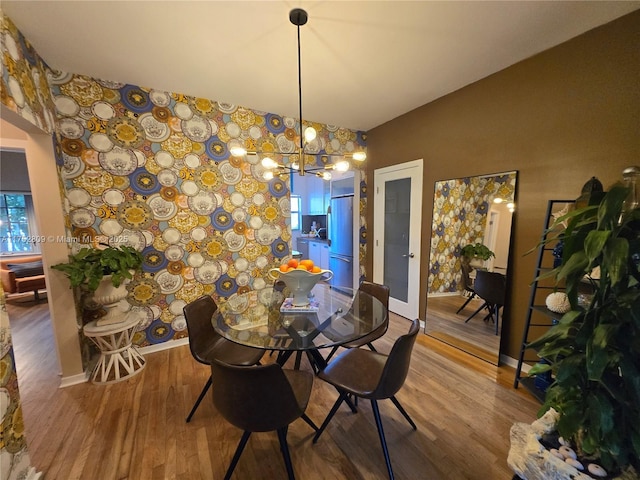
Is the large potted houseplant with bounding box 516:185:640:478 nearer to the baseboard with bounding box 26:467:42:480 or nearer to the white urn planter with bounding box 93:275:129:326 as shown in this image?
the baseboard with bounding box 26:467:42:480

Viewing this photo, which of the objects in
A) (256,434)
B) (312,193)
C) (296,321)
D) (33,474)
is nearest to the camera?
(33,474)

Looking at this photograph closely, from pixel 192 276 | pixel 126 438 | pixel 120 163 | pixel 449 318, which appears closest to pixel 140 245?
pixel 192 276

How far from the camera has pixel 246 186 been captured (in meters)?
3.04

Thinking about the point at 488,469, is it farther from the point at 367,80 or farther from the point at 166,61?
the point at 166,61

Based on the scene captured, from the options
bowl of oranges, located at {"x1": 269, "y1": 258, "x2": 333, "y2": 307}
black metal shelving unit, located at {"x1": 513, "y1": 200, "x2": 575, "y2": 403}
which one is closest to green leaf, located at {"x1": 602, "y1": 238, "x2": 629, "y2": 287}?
black metal shelving unit, located at {"x1": 513, "y1": 200, "x2": 575, "y2": 403}

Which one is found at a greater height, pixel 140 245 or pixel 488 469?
pixel 140 245

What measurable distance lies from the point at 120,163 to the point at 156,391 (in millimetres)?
2133

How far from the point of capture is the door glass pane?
3383mm

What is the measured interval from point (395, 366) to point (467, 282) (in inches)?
73.0

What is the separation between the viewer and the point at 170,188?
2646mm

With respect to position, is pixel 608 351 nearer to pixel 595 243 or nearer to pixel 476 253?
pixel 595 243

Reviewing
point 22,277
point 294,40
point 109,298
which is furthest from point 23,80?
point 22,277

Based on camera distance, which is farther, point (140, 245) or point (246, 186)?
point (246, 186)

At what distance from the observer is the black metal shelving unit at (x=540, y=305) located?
190 centimetres
